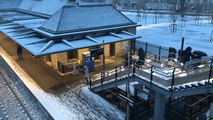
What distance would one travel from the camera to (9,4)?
39.2 meters

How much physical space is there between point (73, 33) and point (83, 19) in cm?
269

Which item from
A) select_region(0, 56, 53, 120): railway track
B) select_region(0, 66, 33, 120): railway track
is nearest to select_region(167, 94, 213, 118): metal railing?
select_region(0, 56, 53, 120): railway track

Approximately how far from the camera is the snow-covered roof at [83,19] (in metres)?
21.2

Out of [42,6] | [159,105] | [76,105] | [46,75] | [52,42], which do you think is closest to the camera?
[159,105]

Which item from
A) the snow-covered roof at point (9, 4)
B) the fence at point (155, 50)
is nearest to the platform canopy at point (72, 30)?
the fence at point (155, 50)

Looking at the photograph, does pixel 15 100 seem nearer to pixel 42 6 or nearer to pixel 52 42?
pixel 52 42

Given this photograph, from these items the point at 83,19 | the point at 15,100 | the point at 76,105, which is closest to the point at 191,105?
the point at 76,105

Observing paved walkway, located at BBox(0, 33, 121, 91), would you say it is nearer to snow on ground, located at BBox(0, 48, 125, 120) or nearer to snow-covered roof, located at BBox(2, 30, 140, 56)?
snow on ground, located at BBox(0, 48, 125, 120)

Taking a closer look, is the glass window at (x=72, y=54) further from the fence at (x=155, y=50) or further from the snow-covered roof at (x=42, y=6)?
the fence at (x=155, y=50)

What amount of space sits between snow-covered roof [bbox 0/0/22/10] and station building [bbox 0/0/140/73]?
501 inches

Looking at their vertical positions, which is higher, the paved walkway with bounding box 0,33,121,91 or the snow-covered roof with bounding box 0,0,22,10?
the snow-covered roof with bounding box 0,0,22,10

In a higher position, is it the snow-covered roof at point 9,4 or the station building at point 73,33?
the snow-covered roof at point 9,4

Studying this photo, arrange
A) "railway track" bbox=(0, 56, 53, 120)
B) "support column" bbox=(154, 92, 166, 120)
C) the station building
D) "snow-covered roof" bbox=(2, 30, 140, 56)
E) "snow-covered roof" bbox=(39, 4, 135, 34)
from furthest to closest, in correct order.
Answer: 1. "snow-covered roof" bbox=(39, 4, 135, 34)
2. the station building
3. "snow-covered roof" bbox=(2, 30, 140, 56)
4. "railway track" bbox=(0, 56, 53, 120)
5. "support column" bbox=(154, 92, 166, 120)

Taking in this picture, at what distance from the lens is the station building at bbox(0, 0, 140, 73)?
19.7 m
